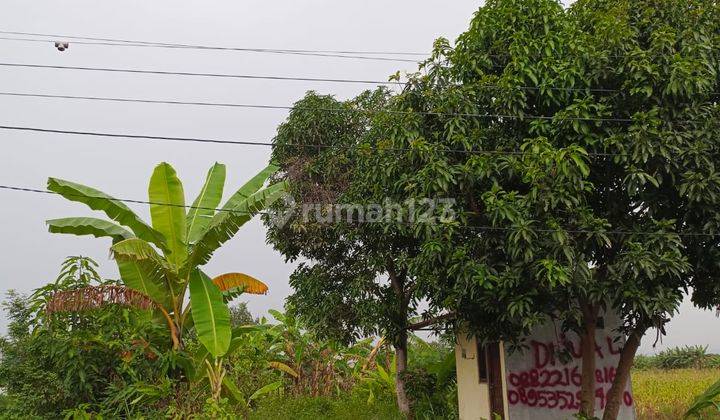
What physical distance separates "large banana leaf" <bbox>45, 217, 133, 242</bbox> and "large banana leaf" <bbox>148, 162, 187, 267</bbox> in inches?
24.4

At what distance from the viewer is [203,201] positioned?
12.5 metres

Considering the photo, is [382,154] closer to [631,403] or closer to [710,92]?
[710,92]

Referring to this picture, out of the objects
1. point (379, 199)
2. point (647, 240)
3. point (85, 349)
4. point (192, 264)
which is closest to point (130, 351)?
point (85, 349)

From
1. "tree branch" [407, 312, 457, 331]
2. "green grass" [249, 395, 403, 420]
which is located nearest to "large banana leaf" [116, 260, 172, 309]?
"green grass" [249, 395, 403, 420]

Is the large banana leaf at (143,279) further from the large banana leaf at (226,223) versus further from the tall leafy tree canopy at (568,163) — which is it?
the tall leafy tree canopy at (568,163)

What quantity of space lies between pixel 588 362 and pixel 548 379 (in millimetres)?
1421

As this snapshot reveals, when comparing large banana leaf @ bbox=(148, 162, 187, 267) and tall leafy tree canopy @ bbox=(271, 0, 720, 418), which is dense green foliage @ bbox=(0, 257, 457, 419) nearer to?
large banana leaf @ bbox=(148, 162, 187, 267)

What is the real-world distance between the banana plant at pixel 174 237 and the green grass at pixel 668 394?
8.94m

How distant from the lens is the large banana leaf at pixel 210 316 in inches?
412

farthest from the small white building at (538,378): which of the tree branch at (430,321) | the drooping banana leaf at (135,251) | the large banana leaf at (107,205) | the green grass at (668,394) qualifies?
the large banana leaf at (107,205)

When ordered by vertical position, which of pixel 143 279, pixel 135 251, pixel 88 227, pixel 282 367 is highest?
pixel 88 227

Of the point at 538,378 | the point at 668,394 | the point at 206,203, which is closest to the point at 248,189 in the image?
the point at 206,203

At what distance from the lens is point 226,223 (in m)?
11.5

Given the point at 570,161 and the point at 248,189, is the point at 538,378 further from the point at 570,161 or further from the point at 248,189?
the point at 248,189
